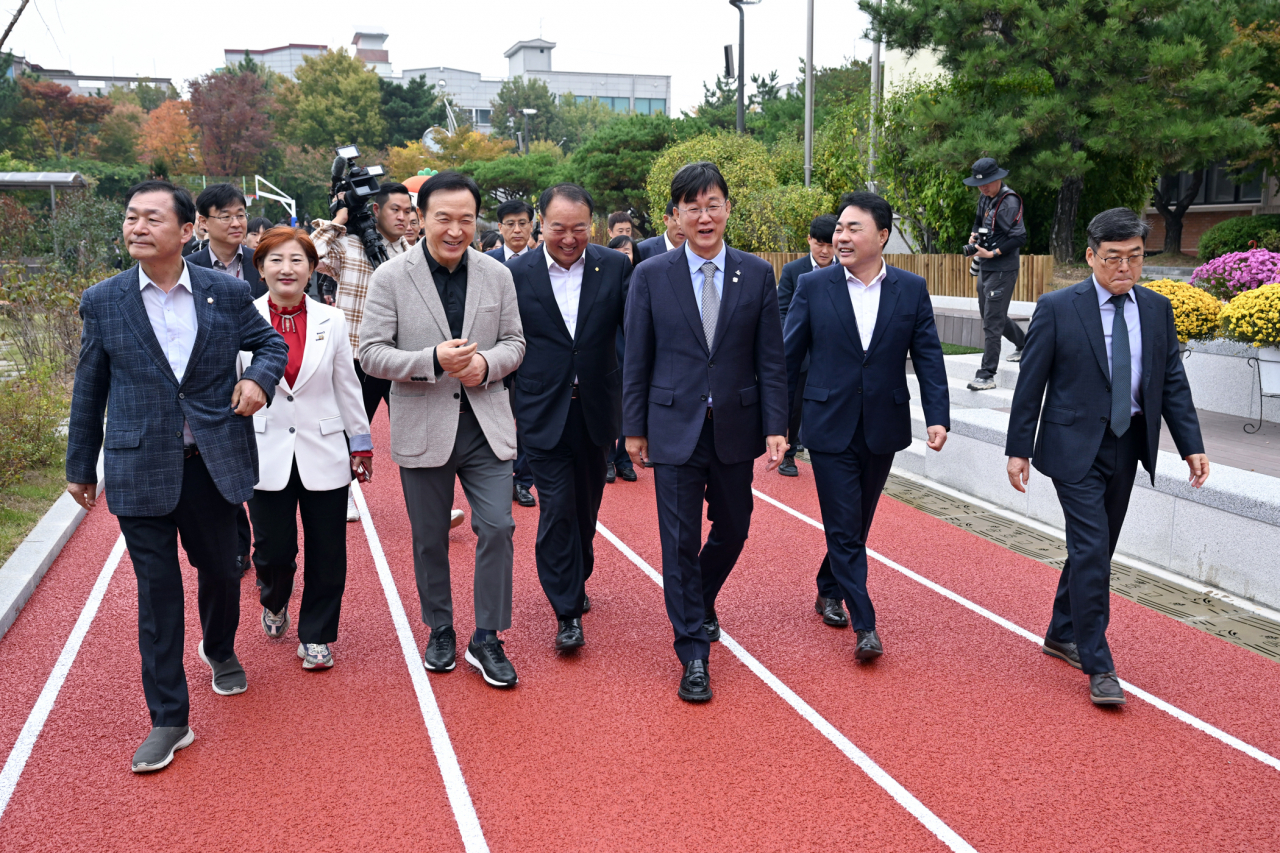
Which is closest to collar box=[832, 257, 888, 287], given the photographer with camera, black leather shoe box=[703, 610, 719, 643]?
black leather shoe box=[703, 610, 719, 643]

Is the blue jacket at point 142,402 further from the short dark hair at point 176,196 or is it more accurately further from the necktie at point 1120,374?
the necktie at point 1120,374

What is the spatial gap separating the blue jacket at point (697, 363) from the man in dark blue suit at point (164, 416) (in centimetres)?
157

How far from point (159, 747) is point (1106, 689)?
3.81 m

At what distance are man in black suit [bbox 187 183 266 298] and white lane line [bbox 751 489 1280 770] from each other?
13.9 feet

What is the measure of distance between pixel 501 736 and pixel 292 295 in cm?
223

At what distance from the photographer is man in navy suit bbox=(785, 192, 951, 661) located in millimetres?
4781

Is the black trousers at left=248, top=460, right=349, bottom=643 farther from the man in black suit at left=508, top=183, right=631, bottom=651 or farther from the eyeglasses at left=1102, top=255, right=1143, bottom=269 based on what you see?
the eyeglasses at left=1102, top=255, right=1143, bottom=269

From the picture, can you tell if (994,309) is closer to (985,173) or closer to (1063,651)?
(985,173)

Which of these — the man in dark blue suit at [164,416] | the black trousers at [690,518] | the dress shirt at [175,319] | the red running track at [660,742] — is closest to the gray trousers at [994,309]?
the red running track at [660,742]

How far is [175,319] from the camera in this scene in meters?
3.90

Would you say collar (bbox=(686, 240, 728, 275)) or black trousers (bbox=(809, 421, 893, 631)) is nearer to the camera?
collar (bbox=(686, 240, 728, 275))

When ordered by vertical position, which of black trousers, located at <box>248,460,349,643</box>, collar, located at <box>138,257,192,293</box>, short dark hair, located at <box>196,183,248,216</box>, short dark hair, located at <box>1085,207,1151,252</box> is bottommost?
black trousers, located at <box>248,460,349,643</box>

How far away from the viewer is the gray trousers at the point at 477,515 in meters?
4.53

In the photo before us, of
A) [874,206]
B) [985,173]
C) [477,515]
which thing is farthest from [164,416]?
[985,173]
